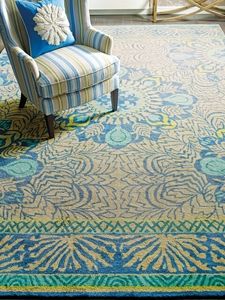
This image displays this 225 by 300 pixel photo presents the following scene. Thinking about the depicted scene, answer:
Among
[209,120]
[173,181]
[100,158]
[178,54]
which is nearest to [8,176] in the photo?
[100,158]

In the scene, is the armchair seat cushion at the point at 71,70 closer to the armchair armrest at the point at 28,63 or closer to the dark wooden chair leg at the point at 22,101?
the armchair armrest at the point at 28,63

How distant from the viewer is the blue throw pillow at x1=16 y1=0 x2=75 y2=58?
2256mm

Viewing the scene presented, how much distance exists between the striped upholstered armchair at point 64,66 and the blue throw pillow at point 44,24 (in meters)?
0.06

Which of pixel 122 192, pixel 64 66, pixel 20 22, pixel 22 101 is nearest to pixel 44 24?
pixel 20 22

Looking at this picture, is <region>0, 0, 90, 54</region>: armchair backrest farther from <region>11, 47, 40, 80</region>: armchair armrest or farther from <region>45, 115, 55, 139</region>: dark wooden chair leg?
<region>45, 115, 55, 139</region>: dark wooden chair leg

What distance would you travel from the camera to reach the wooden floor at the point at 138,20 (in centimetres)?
388

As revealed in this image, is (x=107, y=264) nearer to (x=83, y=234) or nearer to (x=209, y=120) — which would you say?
(x=83, y=234)

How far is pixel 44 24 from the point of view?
2.27 metres

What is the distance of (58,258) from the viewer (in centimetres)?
167

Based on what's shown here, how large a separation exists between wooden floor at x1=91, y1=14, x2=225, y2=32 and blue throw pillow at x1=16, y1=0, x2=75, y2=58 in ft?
5.30

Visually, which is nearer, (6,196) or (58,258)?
(58,258)

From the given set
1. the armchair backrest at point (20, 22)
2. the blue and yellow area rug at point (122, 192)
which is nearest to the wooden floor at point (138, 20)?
the blue and yellow area rug at point (122, 192)

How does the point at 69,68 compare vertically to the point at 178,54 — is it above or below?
above

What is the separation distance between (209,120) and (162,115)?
33 cm
